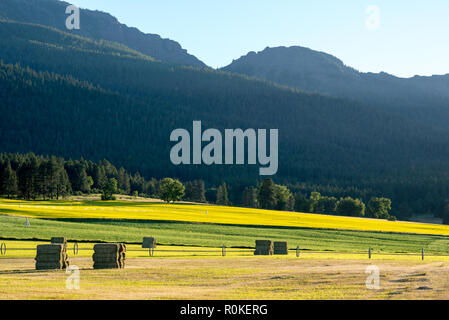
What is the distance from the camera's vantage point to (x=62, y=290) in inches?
1059

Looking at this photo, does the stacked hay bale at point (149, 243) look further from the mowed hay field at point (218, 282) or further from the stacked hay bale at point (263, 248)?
the mowed hay field at point (218, 282)

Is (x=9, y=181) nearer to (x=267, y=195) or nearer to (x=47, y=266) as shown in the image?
(x=267, y=195)

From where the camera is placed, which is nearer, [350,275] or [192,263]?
[350,275]

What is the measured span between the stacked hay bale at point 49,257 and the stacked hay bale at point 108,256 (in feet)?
7.32

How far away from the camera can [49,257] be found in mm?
36656

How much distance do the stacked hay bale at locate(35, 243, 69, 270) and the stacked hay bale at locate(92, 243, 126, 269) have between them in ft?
7.32

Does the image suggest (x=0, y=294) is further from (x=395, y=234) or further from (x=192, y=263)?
(x=395, y=234)

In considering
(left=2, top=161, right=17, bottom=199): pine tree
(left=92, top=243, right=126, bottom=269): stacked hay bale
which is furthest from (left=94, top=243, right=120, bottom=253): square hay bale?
(left=2, top=161, right=17, bottom=199): pine tree

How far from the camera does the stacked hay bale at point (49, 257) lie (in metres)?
36.5

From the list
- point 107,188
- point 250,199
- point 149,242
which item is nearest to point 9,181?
point 107,188

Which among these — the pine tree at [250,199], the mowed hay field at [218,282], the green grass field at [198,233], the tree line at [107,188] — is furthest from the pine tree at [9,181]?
the mowed hay field at [218,282]
